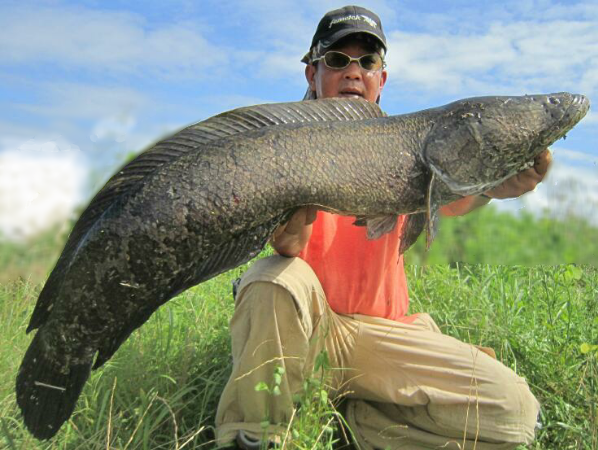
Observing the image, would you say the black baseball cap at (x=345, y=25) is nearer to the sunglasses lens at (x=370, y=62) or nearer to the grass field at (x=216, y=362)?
the sunglasses lens at (x=370, y=62)

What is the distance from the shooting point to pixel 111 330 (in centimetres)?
245

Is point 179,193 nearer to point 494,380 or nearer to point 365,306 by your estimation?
point 365,306

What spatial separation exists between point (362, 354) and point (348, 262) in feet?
1.66

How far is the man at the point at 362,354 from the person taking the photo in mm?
2979

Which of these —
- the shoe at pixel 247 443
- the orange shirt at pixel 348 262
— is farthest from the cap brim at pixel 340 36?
the shoe at pixel 247 443

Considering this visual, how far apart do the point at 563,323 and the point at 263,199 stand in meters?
2.65

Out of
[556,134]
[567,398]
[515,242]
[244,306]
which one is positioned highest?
[556,134]

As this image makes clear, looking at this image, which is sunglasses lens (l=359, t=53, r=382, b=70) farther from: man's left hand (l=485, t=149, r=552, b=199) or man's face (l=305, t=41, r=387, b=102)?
man's left hand (l=485, t=149, r=552, b=199)

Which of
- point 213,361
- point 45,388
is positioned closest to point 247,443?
point 213,361

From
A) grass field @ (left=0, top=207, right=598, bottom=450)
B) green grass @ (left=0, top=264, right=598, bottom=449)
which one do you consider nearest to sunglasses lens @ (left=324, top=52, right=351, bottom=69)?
grass field @ (left=0, top=207, right=598, bottom=450)

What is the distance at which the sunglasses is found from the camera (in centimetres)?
387

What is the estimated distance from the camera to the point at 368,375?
334 cm

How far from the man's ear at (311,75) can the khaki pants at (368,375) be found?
1419 mm

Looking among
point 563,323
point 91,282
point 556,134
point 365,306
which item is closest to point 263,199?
point 91,282
